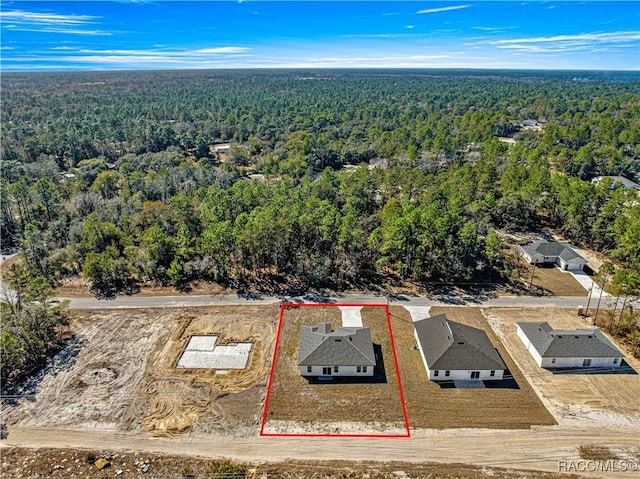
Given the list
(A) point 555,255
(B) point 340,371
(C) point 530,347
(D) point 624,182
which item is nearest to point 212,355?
(B) point 340,371

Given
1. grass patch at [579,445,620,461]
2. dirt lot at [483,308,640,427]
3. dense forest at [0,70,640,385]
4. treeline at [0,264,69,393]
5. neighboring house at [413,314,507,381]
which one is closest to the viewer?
grass patch at [579,445,620,461]

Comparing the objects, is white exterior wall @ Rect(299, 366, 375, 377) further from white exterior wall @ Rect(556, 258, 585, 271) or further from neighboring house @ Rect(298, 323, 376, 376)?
white exterior wall @ Rect(556, 258, 585, 271)

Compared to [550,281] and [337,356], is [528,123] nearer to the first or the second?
[550,281]

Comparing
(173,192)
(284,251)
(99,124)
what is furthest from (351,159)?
(99,124)

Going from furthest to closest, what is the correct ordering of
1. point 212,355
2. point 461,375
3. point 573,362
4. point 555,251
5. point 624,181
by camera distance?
point 624,181
point 555,251
point 212,355
point 573,362
point 461,375

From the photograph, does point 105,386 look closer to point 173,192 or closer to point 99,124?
point 173,192

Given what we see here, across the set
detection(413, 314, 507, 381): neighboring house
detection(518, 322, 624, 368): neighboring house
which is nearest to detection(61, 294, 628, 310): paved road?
detection(518, 322, 624, 368): neighboring house
